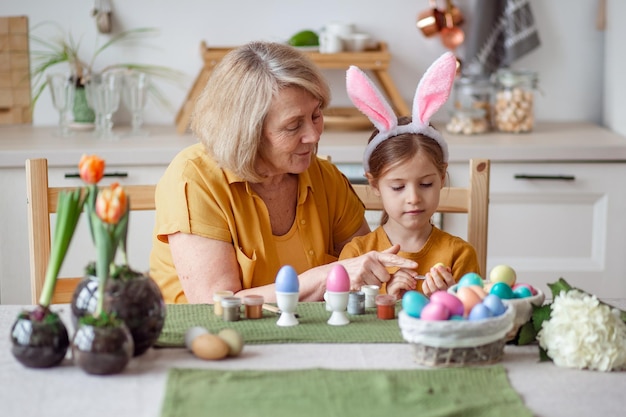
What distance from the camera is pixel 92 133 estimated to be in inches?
135

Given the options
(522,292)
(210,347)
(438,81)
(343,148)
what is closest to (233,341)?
(210,347)

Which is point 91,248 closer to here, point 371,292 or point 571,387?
point 371,292

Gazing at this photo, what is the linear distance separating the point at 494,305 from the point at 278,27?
238 cm

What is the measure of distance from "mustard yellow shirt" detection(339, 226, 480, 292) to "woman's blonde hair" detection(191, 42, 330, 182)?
0.29 m

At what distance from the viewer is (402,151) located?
79.6 inches

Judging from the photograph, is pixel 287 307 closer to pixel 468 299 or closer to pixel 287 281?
pixel 287 281

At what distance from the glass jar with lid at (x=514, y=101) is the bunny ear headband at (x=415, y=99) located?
1391mm

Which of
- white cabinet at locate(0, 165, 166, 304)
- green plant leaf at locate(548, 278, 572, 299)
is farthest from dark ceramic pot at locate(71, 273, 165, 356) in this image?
white cabinet at locate(0, 165, 166, 304)

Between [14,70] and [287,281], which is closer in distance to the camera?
[287,281]

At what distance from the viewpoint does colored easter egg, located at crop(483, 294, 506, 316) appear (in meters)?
1.45

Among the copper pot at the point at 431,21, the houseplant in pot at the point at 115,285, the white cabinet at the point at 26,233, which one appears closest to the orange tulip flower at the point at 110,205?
the houseplant in pot at the point at 115,285

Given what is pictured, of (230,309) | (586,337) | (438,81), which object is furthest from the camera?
(438,81)

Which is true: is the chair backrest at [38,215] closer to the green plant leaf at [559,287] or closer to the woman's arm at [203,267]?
the woman's arm at [203,267]

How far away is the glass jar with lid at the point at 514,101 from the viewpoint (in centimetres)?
340
